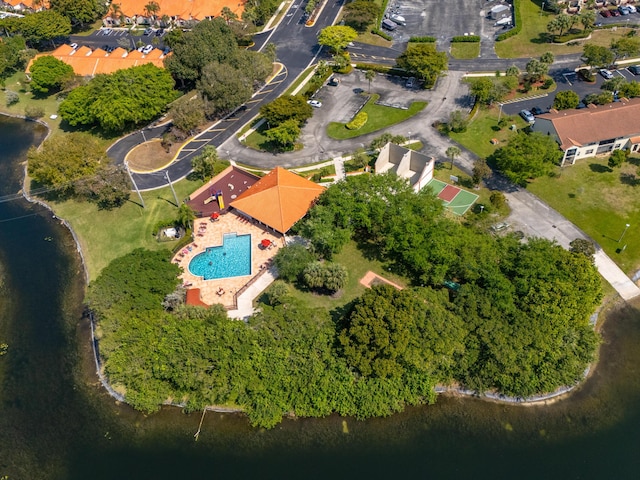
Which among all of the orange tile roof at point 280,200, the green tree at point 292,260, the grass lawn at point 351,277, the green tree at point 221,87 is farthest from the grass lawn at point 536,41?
the green tree at point 292,260

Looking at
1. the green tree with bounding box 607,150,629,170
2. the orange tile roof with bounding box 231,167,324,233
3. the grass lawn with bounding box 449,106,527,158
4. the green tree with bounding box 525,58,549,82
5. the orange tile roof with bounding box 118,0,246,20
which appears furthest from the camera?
the orange tile roof with bounding box 118,0,246,20

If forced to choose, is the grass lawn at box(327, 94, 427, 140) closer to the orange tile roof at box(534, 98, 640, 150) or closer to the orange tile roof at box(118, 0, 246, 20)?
the orange tile roof at box(534, 98, 640, 150)

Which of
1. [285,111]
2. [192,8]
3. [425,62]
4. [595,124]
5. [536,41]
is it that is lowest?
[285,111]

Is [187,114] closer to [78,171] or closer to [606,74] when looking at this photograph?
[78,171]

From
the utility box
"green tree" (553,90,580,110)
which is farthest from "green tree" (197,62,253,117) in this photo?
the utility box

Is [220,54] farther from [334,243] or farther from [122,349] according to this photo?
[122,349]

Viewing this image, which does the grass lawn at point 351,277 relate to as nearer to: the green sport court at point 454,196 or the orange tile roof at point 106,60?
the green sport court at point 454,196

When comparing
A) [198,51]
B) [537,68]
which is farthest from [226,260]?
[537,68]
